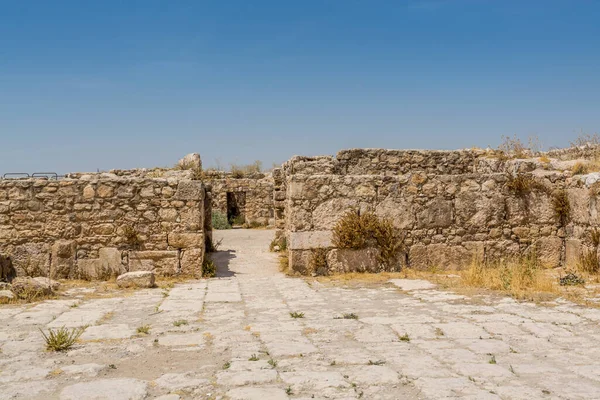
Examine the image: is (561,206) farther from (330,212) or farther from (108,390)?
(108,390)

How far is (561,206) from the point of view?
10.5 m

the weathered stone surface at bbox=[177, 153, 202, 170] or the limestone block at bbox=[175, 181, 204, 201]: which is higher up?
the weathered stone surface at bbox=[177, 153, 202, 170]

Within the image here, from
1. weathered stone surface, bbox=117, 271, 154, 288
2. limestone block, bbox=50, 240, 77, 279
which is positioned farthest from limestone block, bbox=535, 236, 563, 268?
limestone block, bbox=50, 240, 77, 279

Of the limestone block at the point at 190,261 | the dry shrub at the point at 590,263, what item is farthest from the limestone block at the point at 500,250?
the limestone block at the point at 190,261

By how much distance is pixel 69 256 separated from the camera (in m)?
9.73

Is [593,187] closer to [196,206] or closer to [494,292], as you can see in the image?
[494,292]

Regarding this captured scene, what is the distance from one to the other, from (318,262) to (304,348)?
486cm

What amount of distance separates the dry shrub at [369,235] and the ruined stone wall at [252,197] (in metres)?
12.5

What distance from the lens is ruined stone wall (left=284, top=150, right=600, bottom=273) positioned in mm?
10078

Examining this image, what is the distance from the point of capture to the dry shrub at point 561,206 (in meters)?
10.5

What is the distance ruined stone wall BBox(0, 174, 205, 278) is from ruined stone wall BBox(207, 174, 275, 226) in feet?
41.4

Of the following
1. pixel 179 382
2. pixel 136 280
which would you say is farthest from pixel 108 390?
pixel 136 280

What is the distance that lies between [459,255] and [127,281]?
5805mm

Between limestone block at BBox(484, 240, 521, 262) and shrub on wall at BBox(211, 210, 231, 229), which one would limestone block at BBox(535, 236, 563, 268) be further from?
shrub on wall at BBox(211, 210, 231, 229)
